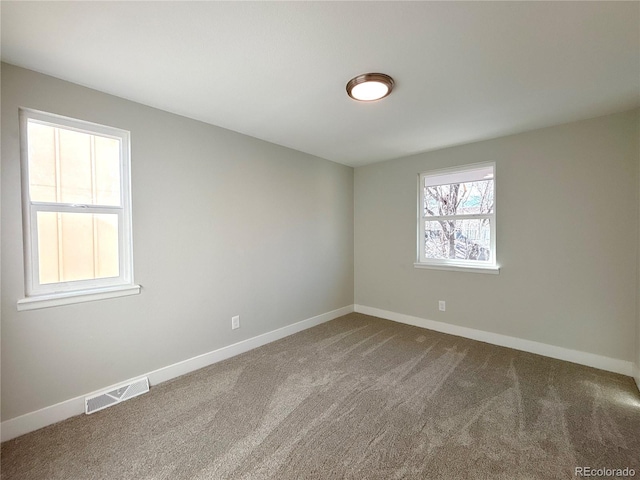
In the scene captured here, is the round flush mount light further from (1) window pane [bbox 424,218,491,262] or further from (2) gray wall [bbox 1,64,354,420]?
(1) window pane [bbox 424,218,491,262]

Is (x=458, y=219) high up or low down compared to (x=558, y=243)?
up

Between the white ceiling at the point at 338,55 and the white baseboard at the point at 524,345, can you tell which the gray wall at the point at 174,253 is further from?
the white baseboard at the point at 524,345

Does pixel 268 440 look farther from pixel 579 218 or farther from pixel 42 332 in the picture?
pixel 579 218

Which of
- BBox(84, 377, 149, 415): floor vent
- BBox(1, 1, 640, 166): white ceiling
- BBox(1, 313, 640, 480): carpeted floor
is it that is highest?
BBox(1, 1, 640, 166): white ceiling

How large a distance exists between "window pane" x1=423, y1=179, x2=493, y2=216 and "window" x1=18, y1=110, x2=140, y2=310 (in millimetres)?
3487

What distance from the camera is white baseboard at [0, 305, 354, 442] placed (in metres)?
1.74

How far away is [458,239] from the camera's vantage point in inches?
136

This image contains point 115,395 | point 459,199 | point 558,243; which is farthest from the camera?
point 459,199

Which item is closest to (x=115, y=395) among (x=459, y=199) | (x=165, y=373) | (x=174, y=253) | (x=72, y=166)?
(x=165, y=373)

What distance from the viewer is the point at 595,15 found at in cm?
135

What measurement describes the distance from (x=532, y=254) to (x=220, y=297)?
11.1 ft

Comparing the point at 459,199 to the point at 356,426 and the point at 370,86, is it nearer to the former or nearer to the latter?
the point at 370,86

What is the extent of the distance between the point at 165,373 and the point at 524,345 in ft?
12.1

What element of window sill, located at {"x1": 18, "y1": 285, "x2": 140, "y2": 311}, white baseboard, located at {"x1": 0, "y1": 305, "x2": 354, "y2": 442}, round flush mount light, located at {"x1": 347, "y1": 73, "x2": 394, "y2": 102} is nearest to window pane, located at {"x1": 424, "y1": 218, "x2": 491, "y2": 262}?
white baseboard, located at {"x1": 0, "y1": 305, "x2": 354, "y2": 442}
